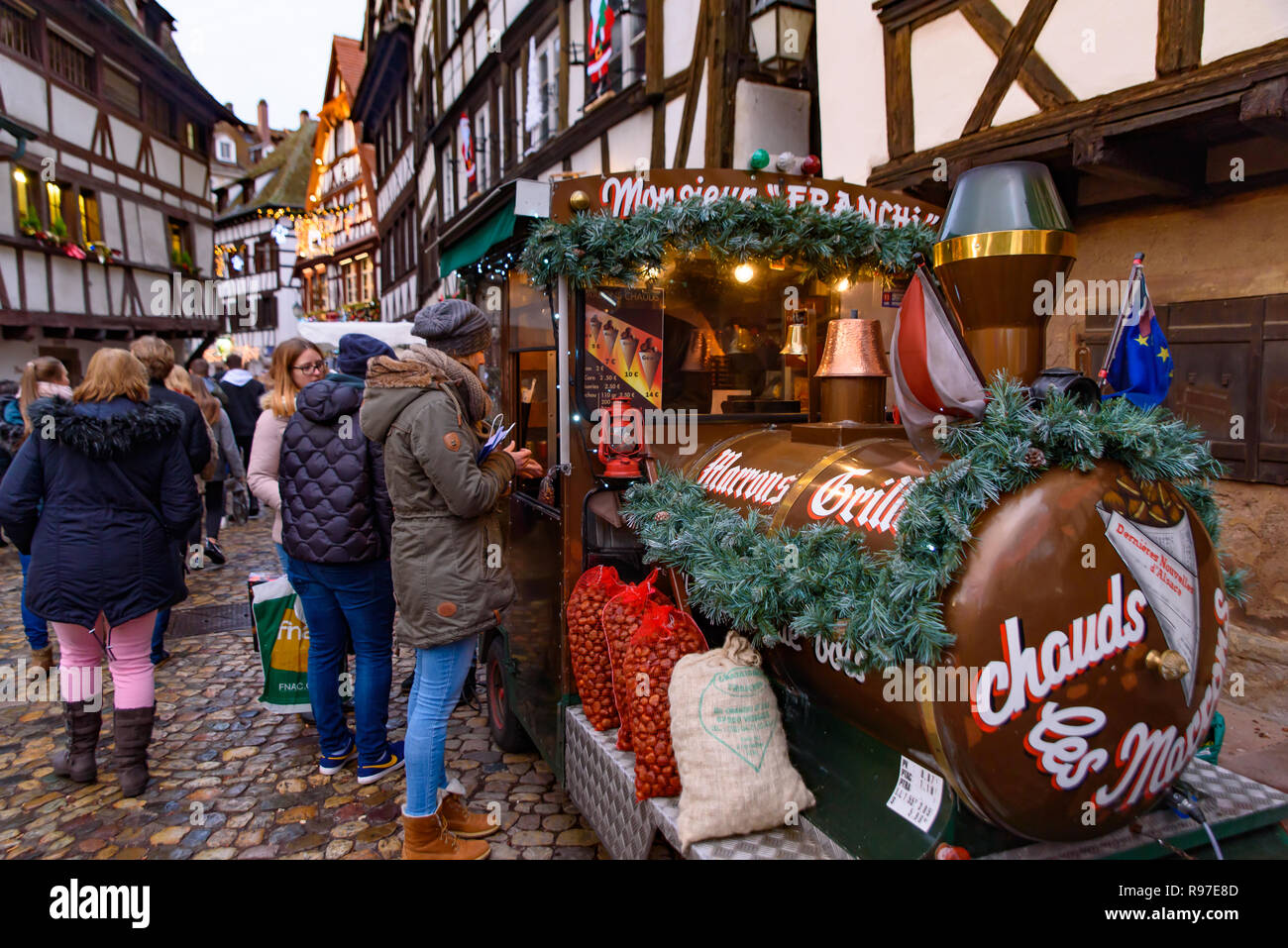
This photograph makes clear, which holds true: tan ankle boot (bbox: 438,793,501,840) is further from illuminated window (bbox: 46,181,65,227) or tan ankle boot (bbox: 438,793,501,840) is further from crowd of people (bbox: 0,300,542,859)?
illuminated window (bbox: 46,181,65,227)

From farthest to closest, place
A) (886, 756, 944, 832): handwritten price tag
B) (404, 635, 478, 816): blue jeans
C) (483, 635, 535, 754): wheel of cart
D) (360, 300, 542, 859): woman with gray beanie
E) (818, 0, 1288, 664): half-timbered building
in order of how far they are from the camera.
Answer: (818, 0, 1288, 664): half-timbered building, (483, 635, 535, 754): wheel of cart, (404, 635, 478, 816): blue jeans, (360, 300, 542, 859): woman with gray beanie, (886, 756, 944, 832): handwritten price tag

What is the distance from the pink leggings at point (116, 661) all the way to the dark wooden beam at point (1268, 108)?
5657mm

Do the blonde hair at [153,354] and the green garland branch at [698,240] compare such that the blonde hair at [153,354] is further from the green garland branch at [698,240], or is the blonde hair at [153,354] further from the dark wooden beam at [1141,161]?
the dark wooden beam at [1141,161]

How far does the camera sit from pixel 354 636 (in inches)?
145

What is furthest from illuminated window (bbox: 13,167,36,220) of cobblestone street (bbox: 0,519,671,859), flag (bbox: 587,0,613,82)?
cobblestone street (bbox: 0,519,671,859)

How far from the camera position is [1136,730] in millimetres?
1986

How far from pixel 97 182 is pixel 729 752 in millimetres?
19842

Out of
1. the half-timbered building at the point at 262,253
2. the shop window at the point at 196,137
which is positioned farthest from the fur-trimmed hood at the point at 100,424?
the half-timbered building at the point at 262,253

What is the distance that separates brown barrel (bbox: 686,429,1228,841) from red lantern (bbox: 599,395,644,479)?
50.4 inches

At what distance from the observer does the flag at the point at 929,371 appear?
2131mm

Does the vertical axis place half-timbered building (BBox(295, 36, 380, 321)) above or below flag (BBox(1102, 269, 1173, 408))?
above

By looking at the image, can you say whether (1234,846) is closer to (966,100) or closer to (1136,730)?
(1136,730)

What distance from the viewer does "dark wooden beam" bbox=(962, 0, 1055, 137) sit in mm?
4922

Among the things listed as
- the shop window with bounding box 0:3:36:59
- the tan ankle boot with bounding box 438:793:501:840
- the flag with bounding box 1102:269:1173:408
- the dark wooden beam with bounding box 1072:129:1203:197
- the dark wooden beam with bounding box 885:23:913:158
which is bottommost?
the tan ankle boot with bounding box 438:793:501:840
